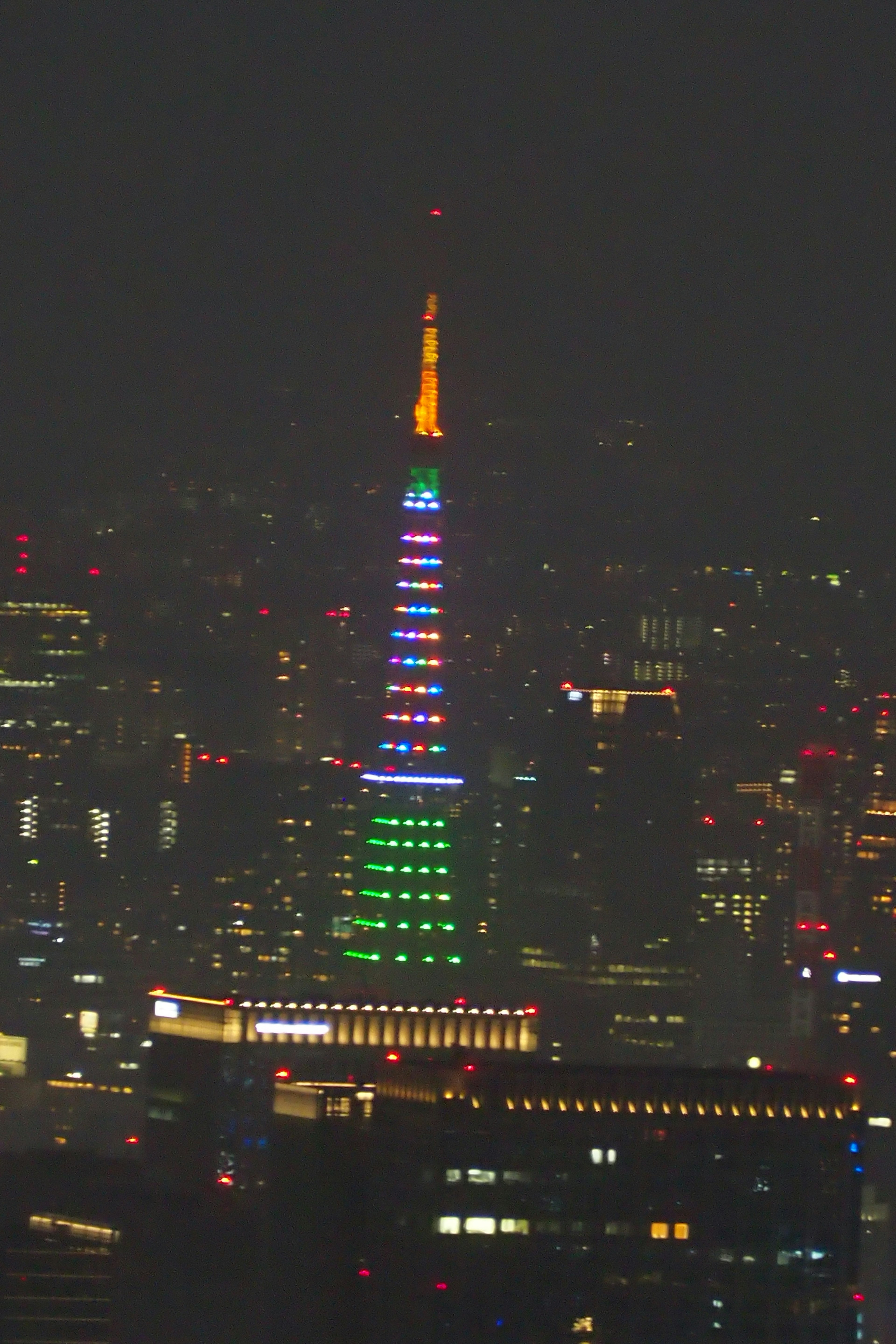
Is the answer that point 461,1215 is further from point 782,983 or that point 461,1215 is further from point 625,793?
point 625,793

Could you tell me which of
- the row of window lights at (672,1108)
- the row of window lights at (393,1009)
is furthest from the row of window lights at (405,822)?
the row of window lights at (672,1108)

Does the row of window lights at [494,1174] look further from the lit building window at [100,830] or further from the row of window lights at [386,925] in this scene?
the row of window lights at [386,925]

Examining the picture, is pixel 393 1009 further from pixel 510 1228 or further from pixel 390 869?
pixel 510 1228

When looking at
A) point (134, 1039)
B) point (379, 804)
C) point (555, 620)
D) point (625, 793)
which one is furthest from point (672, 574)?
point (134, 1039)

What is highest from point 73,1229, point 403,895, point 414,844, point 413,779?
point 413,779

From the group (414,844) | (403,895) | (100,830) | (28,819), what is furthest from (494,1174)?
(414,844)

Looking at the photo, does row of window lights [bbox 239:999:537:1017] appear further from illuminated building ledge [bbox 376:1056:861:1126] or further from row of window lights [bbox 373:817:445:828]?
illuminated building ledge [bbox 376:1056:861:1126]

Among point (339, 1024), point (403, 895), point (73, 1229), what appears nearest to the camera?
point (73, 1229)
